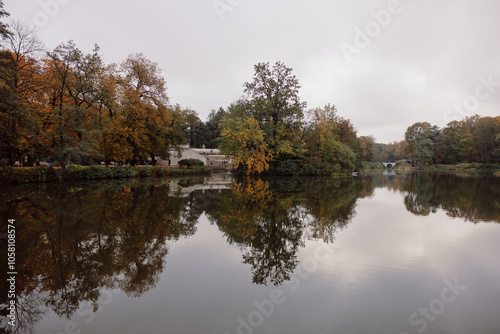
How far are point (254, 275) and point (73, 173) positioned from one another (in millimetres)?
24267

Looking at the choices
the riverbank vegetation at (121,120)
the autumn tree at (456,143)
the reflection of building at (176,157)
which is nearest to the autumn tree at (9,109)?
the riverbank vegetation at (121,120)

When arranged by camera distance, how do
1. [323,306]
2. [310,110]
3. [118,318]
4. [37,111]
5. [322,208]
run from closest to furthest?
[118,318] → [323,306] → [322,208] → [37,111] → [310,110]

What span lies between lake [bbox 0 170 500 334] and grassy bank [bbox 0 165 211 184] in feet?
47.1

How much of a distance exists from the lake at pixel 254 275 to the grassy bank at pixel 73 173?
14347mm

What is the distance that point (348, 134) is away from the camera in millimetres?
47031

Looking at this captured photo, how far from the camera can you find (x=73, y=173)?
2323cm

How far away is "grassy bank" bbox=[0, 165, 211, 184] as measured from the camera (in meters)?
19.7

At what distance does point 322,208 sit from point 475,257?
19.0 ft

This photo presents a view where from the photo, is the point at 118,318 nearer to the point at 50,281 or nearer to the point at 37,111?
the point at 50,281

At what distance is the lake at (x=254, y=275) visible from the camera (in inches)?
133

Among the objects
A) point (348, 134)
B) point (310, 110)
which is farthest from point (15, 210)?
point (348, 134)

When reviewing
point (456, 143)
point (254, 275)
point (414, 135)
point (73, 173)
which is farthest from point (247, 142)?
point (414, 135)

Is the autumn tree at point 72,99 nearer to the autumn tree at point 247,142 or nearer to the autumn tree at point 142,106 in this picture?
the autumn tree at point 142,106

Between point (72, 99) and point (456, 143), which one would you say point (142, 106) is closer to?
point (72, 99)
